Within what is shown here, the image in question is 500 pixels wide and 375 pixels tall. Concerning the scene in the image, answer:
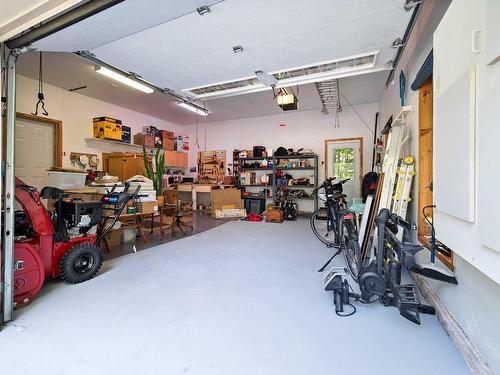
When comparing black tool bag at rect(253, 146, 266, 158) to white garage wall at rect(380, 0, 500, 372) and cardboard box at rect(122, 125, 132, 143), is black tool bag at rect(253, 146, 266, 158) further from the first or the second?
white garage wall at rect(380, 0, 500, 372)

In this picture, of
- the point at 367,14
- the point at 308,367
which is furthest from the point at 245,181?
the point at 308,367

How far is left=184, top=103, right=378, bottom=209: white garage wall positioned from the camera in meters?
6.57

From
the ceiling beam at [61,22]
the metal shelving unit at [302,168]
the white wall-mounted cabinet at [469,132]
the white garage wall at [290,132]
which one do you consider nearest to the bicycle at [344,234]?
the white wall-mounted cabinet at [469,132]

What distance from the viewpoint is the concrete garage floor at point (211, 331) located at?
1.39m

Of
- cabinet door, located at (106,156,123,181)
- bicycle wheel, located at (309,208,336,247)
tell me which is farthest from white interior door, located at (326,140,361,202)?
cabinet door, located at (106,156,123,181)

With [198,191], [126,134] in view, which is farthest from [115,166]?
[198,191]

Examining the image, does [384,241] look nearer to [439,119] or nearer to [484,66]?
[439,119]

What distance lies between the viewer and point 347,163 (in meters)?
6.76

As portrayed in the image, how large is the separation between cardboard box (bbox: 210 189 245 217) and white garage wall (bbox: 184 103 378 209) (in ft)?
5.03

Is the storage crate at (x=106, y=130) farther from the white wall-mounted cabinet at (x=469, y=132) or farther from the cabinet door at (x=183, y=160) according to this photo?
the white wall-mounted cabinet at (x=469, y=132)

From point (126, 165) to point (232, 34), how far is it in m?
4.52

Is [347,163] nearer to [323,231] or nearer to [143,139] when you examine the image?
[323,231]

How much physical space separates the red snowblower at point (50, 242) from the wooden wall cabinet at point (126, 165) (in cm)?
328

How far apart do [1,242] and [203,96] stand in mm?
3336
